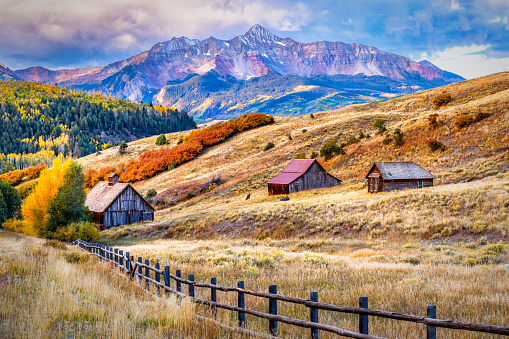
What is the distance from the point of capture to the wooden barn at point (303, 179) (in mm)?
54750

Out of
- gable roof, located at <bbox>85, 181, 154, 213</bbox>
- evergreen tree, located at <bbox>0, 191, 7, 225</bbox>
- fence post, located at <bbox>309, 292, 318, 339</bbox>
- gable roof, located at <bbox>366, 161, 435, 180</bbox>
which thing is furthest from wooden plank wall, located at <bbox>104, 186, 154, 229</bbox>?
fence post, located at <bbox>309, 292, 318, 339</bbox>

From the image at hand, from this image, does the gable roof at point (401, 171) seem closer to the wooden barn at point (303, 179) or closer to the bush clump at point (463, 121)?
the wooden barn at point (303, 179)

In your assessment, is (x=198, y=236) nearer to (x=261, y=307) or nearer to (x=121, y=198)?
(x=121, y=198)

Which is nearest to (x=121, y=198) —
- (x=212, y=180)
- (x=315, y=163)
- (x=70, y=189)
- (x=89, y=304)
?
(x=70, y=189)

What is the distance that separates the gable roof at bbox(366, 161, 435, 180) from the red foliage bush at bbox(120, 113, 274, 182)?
2234 inches

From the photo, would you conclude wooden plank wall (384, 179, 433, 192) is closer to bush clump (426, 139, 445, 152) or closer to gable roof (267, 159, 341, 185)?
bush clump (426, 139, 445, 152)

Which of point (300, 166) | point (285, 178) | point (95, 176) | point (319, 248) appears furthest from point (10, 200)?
point (319, 248)

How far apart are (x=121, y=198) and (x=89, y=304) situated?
48.8 m

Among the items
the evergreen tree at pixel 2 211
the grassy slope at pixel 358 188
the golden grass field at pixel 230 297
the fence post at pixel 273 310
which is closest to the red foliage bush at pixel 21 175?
the evergreen tree at pixel 2 211

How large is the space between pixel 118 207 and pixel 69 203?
12.1m

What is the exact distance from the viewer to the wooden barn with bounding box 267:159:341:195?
5475 cm

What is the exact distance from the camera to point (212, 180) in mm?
68500

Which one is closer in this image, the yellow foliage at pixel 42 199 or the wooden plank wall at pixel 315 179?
the yellow foliage at pixel 42 199

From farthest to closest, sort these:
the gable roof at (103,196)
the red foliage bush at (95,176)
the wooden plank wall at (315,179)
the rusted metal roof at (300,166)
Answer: the red foliage bush at (95,176), the rusted metal roof at (300,166), the wooden plank wall at (315,179), the gable roof at (103,196)
